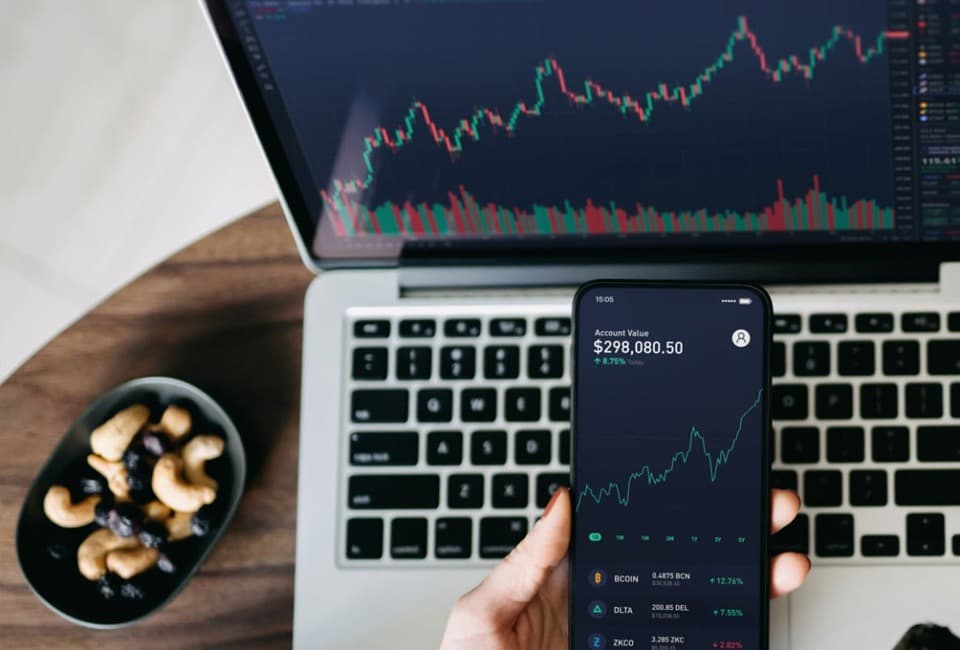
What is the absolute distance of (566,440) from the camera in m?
0.68

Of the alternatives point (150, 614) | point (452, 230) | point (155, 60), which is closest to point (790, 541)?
point (452, 230)

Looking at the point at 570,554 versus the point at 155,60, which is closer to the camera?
the point at 570,554

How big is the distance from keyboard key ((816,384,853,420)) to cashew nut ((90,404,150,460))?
1.75 ft

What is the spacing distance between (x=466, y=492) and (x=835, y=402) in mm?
294

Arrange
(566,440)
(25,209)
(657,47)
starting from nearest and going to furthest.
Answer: (657,47) < (566,440) < (25,209)

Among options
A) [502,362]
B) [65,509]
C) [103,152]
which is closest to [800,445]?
[502,362]

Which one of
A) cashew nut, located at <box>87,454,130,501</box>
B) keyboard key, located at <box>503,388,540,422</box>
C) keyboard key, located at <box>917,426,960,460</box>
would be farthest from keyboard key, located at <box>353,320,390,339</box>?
keyboard key, located at <box>917,426,960,460</box>

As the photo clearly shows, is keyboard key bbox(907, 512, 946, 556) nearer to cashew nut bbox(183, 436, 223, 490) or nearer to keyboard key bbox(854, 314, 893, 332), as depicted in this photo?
keyboard key bbox(854, 314, 893, 332)

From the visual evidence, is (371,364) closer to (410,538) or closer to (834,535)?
(410,538)

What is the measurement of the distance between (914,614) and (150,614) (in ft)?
1.92

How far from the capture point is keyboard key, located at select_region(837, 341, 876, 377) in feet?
2.22

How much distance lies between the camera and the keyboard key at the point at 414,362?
2.27 feet

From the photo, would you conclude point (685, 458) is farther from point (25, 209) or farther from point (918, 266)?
point (25, 209)

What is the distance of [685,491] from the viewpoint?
2.00 ft
